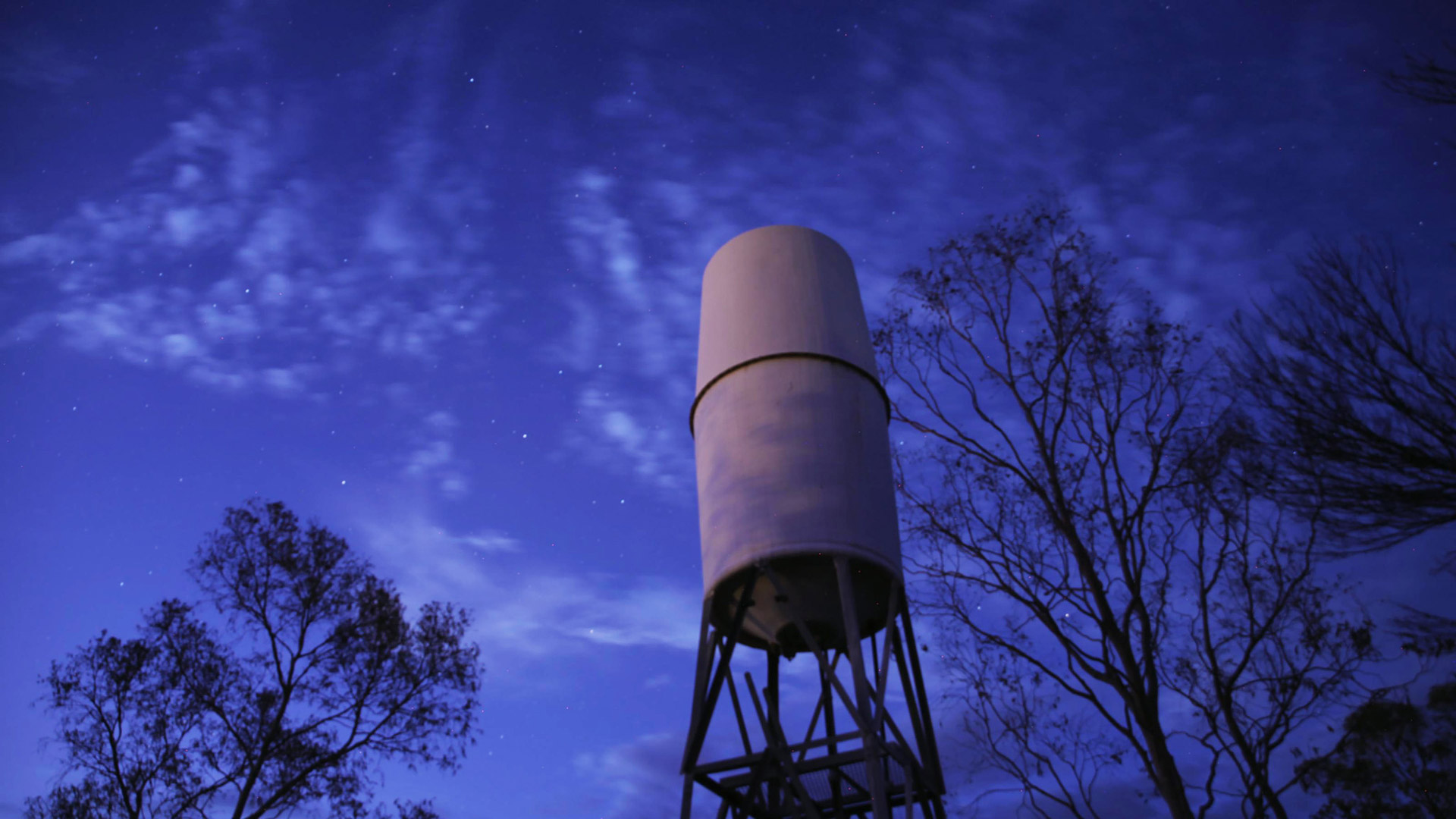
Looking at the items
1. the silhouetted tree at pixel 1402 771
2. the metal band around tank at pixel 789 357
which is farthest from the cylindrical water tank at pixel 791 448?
the silhouetted tree at pixel 1402 771

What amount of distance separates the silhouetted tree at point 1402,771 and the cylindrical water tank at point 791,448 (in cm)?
929

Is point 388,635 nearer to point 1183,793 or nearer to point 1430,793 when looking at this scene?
point 1183,793

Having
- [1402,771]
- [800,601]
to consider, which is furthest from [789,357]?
[1402,771]

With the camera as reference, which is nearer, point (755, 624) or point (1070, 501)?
point (755, 624)

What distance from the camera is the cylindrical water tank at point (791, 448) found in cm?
743

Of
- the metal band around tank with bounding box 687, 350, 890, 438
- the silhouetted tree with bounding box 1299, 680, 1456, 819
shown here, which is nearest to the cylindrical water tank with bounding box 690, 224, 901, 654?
the metal band around tank with bounding box 687, 350, 890, 438

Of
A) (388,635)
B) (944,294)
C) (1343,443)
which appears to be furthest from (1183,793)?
(388,635)

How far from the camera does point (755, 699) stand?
A: 800 centimetres

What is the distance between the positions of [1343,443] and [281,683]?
13.8 meters

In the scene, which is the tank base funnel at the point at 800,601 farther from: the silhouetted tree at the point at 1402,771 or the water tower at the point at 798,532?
the silhouetted tree at the point at 1402,771

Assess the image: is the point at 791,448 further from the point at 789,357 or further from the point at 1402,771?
the point at 1402,771

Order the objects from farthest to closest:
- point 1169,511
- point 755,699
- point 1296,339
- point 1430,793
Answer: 1. point 1430,793
2. point 1169,511
3. point 755,699
4. point 1296,339

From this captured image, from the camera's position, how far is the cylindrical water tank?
7426 mm

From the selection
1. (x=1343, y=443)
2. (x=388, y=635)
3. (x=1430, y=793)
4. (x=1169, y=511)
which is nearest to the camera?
(x=1343, y=443)
